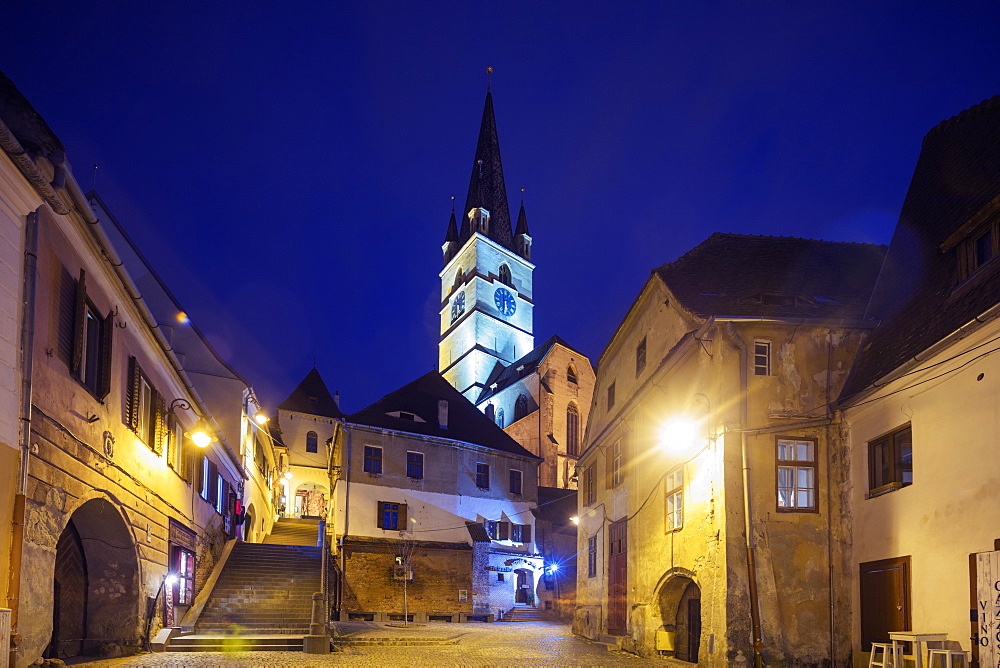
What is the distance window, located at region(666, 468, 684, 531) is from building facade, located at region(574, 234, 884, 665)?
0.07 meters

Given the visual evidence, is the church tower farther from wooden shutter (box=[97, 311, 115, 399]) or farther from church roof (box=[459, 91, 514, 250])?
wooden shutter (box=[97, 311, 115, 399])

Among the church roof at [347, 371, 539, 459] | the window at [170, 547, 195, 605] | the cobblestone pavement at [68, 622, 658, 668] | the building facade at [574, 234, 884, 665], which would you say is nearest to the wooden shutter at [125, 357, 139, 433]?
the cobblestone pavement at [68, 622, 658, 668]

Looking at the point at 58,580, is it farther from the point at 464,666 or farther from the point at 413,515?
the point at 413,515

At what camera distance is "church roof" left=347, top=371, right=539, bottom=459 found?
37938 mm

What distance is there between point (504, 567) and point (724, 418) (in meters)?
25.2

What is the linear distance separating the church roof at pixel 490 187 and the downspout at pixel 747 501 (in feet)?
240

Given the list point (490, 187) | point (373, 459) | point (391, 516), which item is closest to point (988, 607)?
point (391, 516)

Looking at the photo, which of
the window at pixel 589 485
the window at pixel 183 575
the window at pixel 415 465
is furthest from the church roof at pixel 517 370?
the window at pixel 183 575

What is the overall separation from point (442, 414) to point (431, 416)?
0.62m

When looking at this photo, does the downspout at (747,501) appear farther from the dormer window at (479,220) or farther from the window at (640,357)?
the dormer window at (479,220)

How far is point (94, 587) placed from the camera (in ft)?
48.0

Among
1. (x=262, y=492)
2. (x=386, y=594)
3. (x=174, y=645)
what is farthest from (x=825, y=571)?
(x=262, y=492)

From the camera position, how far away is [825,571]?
1422 centimetres

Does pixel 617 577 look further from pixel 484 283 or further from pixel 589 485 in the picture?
pixel 484 283
